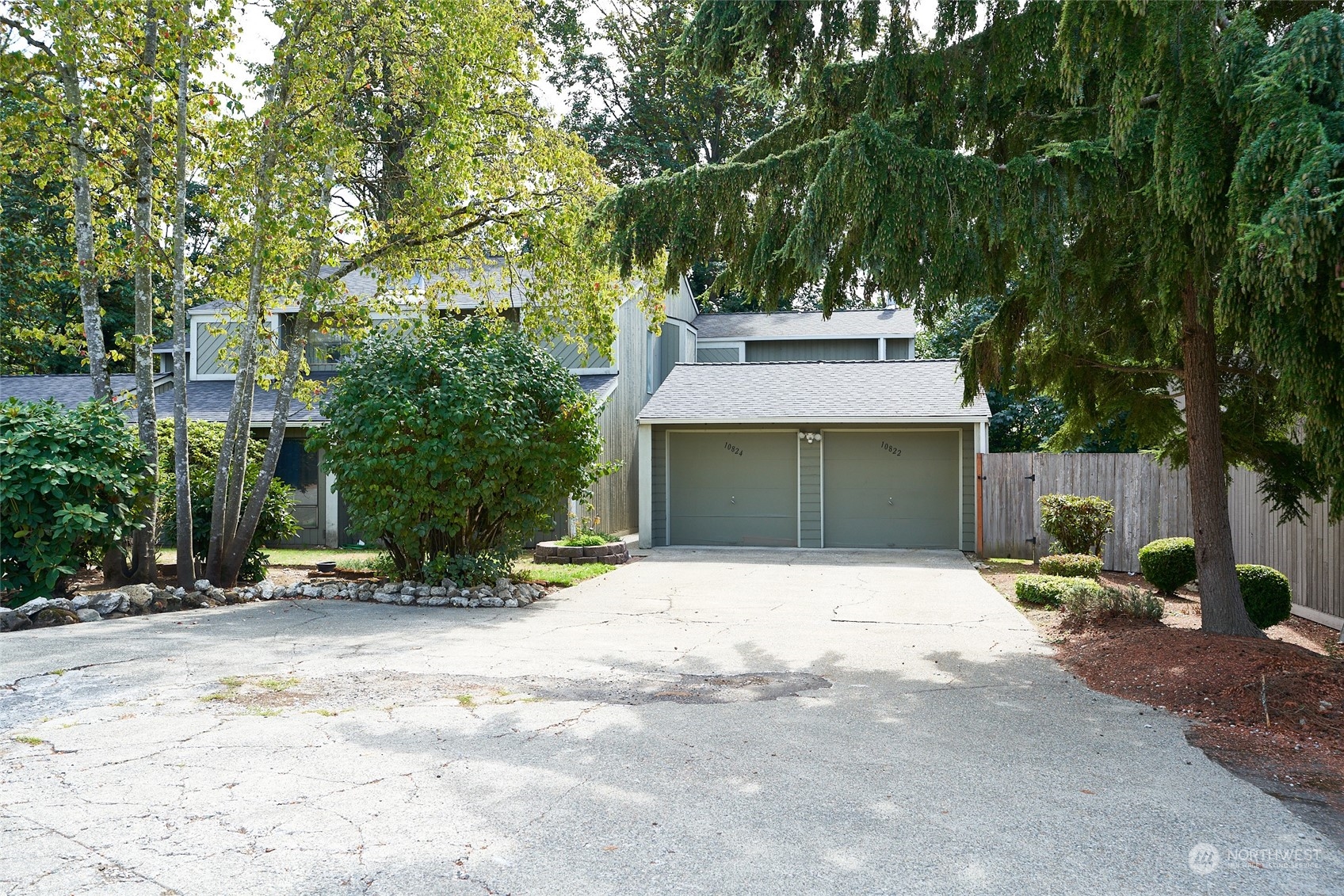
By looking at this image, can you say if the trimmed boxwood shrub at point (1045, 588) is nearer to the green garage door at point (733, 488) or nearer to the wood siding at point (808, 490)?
the wood siding at point (808, 490)

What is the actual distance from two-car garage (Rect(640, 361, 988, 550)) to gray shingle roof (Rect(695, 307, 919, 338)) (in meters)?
5.24

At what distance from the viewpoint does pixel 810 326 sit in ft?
77.7

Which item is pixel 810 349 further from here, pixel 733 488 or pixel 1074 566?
pixel 1074 566

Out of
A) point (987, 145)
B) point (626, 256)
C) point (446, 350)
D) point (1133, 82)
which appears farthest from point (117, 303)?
point (1133, 82)

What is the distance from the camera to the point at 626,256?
24.8 feet

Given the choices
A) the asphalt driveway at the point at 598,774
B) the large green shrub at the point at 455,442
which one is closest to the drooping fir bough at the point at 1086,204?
the asphalt driveway at the point at 598,774

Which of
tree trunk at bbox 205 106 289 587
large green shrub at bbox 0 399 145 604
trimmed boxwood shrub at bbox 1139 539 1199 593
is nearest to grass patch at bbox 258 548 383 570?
tree trunk at bbox 205 106 289 587

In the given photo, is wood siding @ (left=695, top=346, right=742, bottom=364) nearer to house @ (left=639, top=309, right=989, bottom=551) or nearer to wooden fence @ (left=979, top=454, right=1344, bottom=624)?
house @ (left=639, top=309, right=989, bottom=551)

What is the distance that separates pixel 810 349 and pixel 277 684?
62.9ft

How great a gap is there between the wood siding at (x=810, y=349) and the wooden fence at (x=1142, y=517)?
28.5 feet

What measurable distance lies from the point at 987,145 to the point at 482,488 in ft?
18.5

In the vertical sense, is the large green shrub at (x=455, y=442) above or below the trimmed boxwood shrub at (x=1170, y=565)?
above

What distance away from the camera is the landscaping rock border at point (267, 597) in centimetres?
809

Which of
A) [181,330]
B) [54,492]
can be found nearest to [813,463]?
[181,330]
